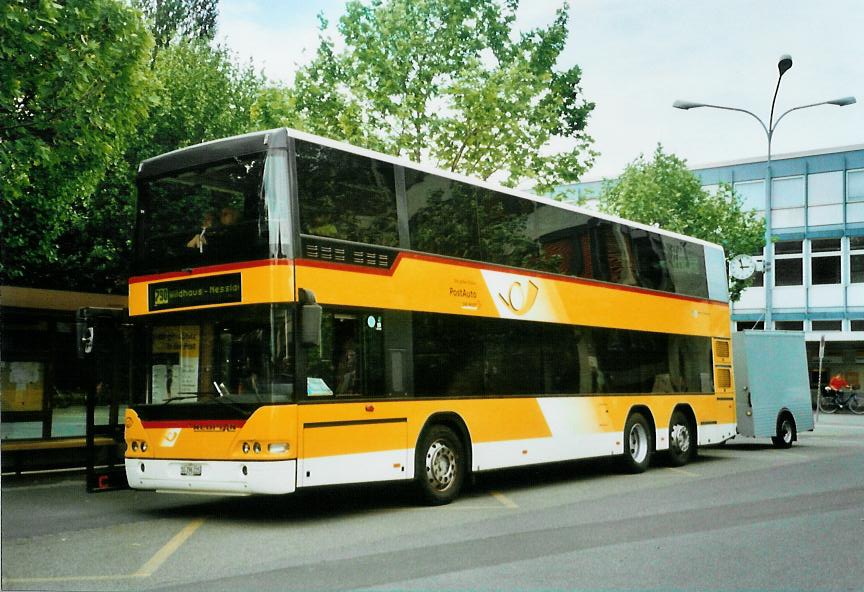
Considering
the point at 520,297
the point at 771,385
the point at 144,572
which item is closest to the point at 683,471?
the point at 520,297

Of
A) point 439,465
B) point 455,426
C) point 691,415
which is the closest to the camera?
point 439,465

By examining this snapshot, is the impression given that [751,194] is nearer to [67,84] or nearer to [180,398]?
[67,84]

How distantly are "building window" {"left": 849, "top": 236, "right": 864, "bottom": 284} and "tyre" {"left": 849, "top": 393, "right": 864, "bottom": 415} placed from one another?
19.6 ft

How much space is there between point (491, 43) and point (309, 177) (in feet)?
55.6

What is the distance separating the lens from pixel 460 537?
9336 millimetres

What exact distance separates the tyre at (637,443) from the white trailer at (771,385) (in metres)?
4.92

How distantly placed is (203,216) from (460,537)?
14.1 ft

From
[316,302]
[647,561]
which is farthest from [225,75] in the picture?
[647,561]

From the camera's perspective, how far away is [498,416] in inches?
504

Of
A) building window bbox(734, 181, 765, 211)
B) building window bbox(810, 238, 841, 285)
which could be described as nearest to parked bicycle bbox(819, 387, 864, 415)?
building window bbox(810, 238, 841, 285)

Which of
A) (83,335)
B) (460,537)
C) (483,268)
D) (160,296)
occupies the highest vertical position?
(483,268)

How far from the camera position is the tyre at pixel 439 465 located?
37.6ft

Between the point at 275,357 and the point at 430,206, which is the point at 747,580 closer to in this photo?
the point at 275,357

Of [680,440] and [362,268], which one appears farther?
[680,440]
